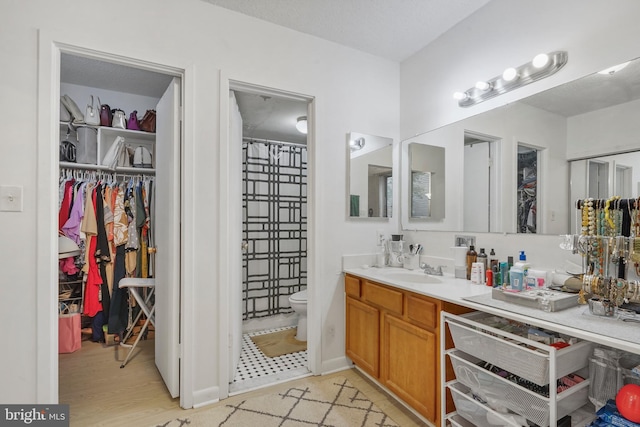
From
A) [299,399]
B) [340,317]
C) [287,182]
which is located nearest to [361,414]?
[299,399]

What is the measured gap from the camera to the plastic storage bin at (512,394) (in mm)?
1255

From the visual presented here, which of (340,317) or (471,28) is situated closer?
(471,28)

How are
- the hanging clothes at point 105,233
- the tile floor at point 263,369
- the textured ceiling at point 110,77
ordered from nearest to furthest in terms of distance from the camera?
the tile floor at point 263,369, the textured ceiling at point 110,77, the hanging clothes at point 105,233

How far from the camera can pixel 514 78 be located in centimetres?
190

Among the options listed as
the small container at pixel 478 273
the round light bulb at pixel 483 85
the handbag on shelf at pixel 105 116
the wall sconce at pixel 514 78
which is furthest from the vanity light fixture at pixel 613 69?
the handbag on shelf at pixel 105 116

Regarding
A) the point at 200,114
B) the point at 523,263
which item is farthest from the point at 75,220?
the point at 523,263

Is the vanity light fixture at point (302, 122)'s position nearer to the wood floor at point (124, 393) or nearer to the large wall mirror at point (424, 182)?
the large wall mirror at point (424, 182)

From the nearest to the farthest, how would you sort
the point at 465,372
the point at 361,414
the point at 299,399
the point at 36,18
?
1. the point at 465,372
2. the point at 36,18
3. the point at 361,414
4. the point at 299,399

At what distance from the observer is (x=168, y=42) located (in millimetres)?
1964

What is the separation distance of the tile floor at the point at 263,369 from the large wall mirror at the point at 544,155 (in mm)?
1656

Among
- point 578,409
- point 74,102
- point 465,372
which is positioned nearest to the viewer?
point 578,409

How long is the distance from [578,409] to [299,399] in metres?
1.52

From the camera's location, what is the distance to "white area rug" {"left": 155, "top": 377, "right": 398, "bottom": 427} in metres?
1.84

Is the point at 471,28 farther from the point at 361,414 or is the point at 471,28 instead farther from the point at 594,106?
the point at 361,414
